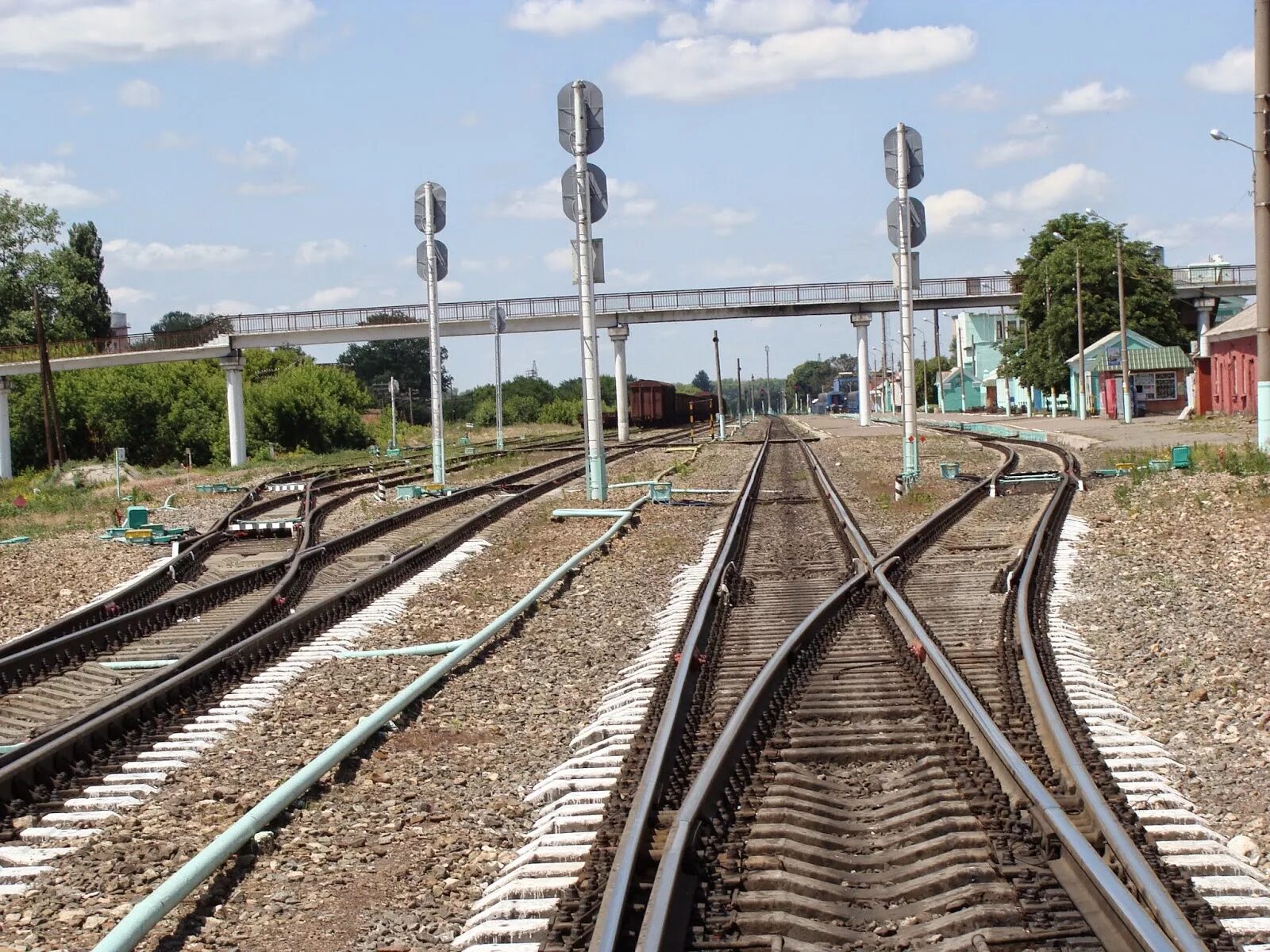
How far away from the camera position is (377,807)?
6.67 m

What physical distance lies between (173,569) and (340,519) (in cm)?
682

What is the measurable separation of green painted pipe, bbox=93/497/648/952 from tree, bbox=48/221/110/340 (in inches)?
3013

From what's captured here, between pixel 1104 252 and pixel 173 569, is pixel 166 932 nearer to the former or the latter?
pixel 173 569

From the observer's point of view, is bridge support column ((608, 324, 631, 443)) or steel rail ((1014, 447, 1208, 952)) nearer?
steel rail ((1014, 447, 1208, 952))

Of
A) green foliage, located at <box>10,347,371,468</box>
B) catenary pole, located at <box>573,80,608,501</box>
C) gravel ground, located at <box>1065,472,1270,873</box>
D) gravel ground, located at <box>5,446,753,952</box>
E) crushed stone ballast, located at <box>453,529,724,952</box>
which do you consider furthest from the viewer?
green foliage, located at <box>10,347,371,468</box>

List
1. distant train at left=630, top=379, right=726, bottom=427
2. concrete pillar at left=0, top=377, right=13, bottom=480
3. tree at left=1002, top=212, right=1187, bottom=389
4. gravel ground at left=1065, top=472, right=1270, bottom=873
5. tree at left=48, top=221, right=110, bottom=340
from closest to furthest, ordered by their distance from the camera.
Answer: gravel ground at left=1065, top=472, right=1270, bottom=873 → concrete pillar at left=0, top=377, right=13, bottom=480 → tree at left=1002, top=212, right=1187, bottom=389 → distant train at left=630, top=379, right=726, bottom=427 → tree at left=48, top=221, right=110, bottom=340

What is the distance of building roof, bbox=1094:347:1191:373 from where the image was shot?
58969mm

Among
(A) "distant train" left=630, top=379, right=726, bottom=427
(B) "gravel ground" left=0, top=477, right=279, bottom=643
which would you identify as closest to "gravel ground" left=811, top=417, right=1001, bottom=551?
(B) "gravel ground" left=0, top=477, right=279, bottom=643

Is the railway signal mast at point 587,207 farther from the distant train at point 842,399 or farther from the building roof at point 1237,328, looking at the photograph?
the distant train at point 842,399

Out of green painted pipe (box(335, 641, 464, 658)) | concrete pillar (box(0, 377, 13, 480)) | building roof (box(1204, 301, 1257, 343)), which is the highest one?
building roof (box(1204, 301, 1257, 343))

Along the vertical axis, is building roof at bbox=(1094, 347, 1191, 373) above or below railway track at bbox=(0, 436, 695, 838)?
above

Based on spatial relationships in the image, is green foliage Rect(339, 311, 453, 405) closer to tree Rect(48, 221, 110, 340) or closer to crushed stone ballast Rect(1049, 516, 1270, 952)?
tree Rect(48, 221, 110, 340)

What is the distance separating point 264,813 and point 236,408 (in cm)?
5074

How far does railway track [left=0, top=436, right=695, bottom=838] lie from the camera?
7398mm
